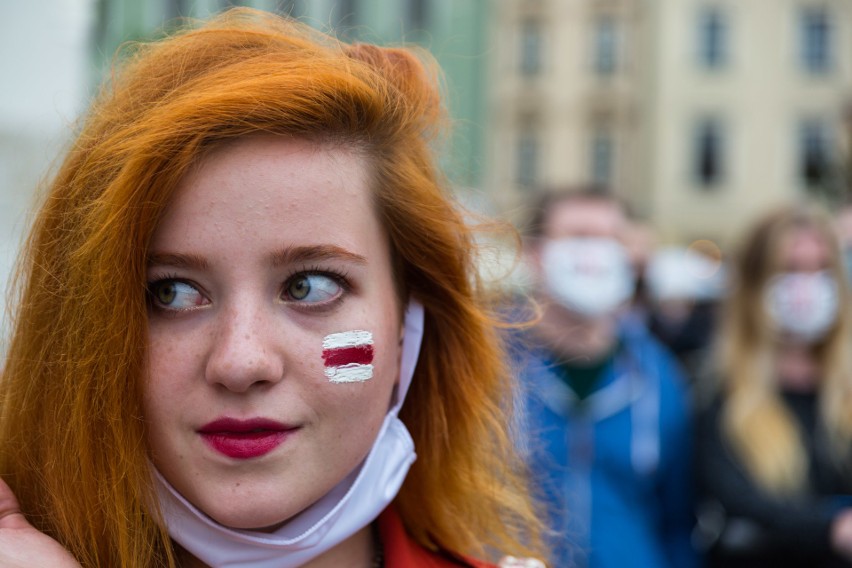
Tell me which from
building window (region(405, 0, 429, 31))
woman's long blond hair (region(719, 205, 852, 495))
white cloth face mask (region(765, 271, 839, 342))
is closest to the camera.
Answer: woman's long blond hair (region(719, 205, 852, 495))

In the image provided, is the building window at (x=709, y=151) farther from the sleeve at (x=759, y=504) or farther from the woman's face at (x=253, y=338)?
the woman's face at (x=253, y=338)

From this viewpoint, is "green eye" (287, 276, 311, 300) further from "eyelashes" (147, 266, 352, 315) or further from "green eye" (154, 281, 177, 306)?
"green eye" (154, 281, 177, 306)

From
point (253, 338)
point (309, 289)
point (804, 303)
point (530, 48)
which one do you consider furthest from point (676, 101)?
point (253, 338)

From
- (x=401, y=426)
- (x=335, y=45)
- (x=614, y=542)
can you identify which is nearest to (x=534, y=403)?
(x=614, y=542)

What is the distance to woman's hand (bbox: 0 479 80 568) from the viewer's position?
134 centimetres

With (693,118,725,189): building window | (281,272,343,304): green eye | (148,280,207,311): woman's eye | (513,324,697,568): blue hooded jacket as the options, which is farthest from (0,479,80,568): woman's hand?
(693,118,725,189): building window

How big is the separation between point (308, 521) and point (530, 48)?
27535mm

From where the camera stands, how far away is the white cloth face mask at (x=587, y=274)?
3.59 metres

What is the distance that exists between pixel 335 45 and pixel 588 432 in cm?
205

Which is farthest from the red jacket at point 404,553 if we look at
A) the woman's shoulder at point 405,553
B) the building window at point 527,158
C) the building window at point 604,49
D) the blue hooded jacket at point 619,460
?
the building window at point 604,49

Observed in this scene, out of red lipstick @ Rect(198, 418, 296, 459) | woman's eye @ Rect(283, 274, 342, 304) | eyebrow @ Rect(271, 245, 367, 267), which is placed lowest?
red lipstick @ Rect(198, 418, 296, 459)

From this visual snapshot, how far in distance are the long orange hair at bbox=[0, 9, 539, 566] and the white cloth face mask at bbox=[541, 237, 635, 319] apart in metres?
1.88

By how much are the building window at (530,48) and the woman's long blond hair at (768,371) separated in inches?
977

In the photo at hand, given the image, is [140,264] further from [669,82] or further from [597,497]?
[669,82]
